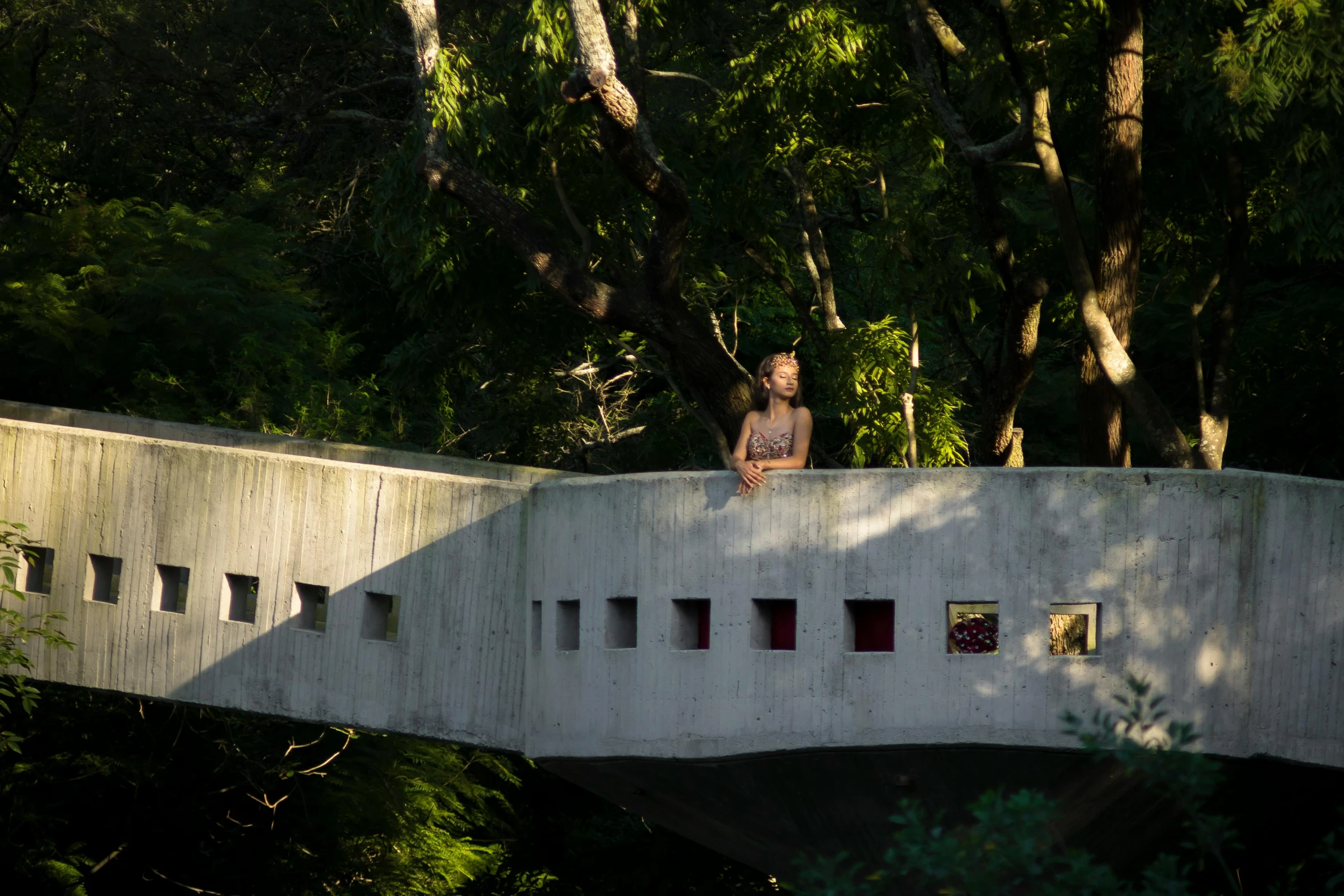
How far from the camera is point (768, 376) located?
8305 mm

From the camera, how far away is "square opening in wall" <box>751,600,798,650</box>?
812 centimetres

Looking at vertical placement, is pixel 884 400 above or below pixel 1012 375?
below

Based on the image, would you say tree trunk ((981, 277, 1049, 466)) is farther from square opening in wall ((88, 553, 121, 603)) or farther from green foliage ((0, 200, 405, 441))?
square opening in wall ((88, 553, 121, 603))

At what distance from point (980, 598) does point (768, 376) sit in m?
1.50

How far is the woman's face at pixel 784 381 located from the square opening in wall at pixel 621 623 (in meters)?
1.28

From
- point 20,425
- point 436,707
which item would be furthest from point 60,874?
point 436,707

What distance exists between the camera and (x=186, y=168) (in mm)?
21812

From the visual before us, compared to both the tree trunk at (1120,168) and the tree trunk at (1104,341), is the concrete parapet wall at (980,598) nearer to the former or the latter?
the tree trunk at (1104,341)

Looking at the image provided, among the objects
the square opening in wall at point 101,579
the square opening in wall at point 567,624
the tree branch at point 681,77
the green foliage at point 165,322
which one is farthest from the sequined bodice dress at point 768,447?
the green foliage at point 165,322

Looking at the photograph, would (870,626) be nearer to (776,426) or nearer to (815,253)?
(776,426)

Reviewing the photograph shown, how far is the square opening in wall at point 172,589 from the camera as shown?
973 cm

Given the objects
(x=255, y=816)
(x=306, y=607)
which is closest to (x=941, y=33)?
(x=306, y=607)

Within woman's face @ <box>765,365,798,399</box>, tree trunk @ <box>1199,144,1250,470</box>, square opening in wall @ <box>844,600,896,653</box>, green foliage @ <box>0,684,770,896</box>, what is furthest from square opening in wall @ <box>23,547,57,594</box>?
tree trunk @ <box>1199,144,1250,470</box>

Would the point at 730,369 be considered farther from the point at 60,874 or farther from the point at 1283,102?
the point at 60,874
